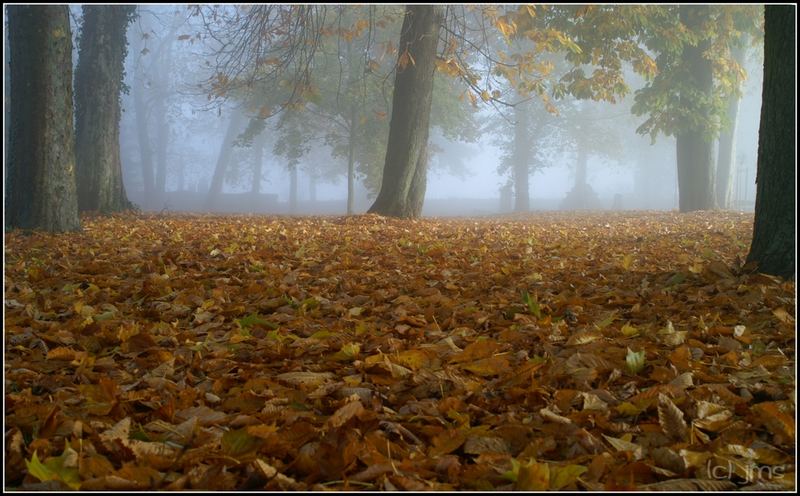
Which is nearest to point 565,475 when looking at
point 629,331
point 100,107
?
point 629,331

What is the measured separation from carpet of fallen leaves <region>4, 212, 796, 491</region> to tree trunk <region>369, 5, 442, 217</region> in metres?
5.06

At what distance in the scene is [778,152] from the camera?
11.7 feet

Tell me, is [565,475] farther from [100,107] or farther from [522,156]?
Answer: [522,156]

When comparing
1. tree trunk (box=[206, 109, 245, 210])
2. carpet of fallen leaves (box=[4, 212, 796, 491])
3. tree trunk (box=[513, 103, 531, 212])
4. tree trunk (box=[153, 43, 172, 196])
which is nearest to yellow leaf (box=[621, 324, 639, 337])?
carpet of fallen leaves (box=[4, 212, 796, 491])

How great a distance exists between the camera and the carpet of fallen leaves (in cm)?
139

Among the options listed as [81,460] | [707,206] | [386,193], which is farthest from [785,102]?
[707,206]

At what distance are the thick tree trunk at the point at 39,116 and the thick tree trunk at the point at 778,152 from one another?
7.00m

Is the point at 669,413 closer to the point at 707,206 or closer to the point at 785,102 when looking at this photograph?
the point at 785,102

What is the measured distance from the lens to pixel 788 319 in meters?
2.63

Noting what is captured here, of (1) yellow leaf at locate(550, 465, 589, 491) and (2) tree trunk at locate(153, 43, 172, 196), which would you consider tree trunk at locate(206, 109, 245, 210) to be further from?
(1) yellow leaf at locate(550, 465, 589, 491)

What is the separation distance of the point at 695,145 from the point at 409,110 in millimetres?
9381

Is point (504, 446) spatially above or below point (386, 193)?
below

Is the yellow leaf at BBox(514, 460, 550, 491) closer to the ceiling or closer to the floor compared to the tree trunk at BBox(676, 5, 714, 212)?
closer to the floor

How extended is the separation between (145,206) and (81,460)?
1458 inches
